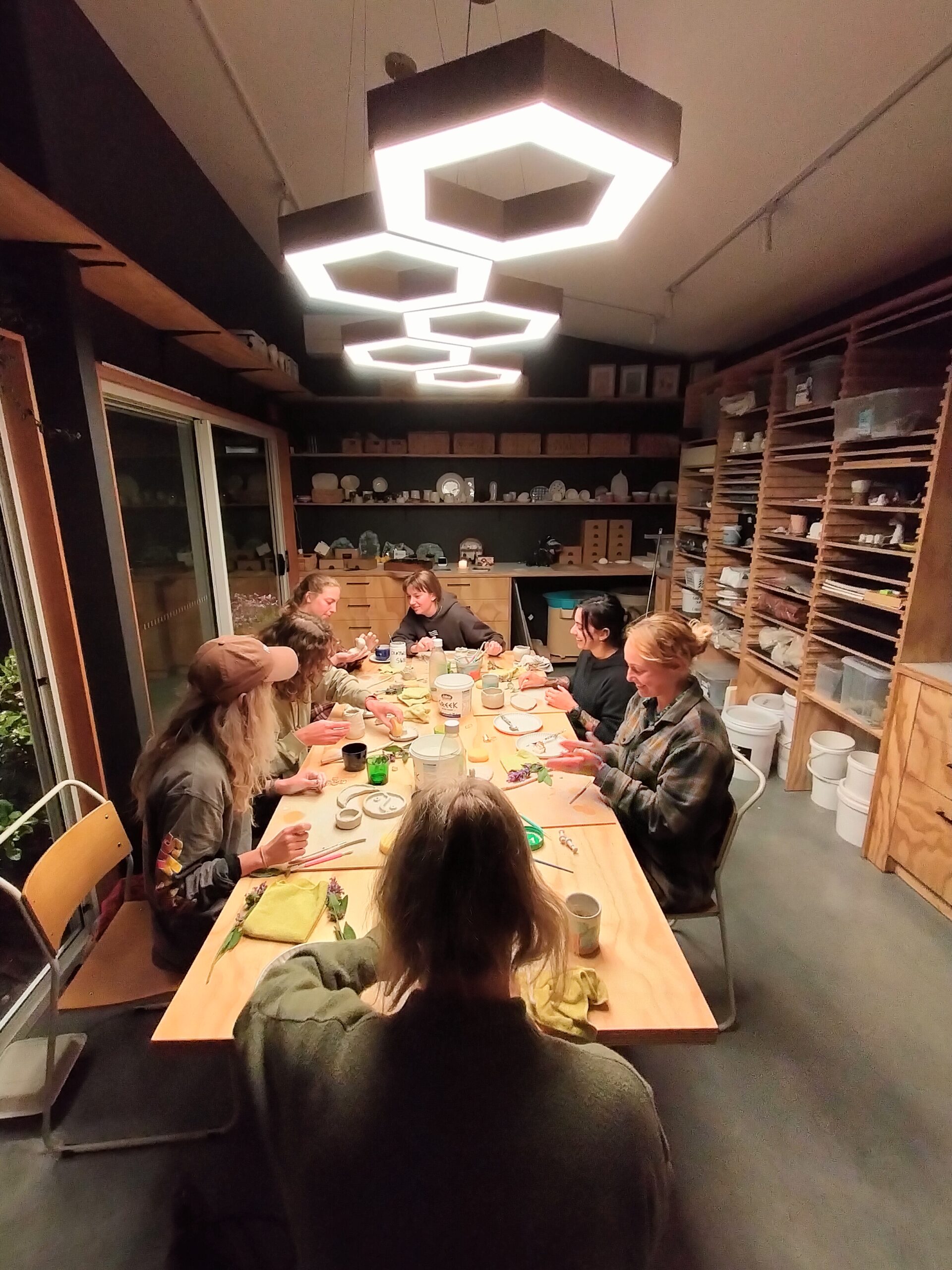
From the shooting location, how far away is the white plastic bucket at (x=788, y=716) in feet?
10.9

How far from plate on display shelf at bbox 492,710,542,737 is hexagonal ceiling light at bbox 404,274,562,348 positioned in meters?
1.41

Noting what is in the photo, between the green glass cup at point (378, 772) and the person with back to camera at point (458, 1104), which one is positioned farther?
the green glass cup at point (378, 772)

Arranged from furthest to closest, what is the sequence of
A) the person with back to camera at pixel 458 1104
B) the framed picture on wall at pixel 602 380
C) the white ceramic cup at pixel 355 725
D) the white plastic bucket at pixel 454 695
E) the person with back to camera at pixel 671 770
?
the framed picture on wall at pixel 602 380, the white plastic bucket at pixel 454 695, the white ceramic cup at pixel 355 725, the person with back to camera at pixel 671 770, the person with back to camera at pixel 458 1104

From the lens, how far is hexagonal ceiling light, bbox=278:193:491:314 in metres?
1.27

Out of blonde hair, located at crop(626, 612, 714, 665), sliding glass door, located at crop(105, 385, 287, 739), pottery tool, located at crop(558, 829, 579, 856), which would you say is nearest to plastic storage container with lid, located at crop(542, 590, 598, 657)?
sliding glass door, located at crop(105, 385, 287, 739)

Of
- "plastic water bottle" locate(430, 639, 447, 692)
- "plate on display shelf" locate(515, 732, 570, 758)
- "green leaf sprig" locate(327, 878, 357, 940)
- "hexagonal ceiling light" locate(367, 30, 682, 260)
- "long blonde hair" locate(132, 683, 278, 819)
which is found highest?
"hexagonal ceiling light" locate(367, 30, 682, 260)

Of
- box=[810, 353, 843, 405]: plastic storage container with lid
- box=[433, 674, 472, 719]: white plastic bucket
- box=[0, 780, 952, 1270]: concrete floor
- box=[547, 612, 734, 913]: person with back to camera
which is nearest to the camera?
box=[0, 780, 952, 1270]: concrete floor

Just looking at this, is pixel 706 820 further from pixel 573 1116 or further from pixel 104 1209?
pixel 104 1209

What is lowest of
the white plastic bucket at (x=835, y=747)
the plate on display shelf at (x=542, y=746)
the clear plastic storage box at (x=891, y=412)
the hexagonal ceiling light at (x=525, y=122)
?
the white plastic bucket at (x=835, y=747)

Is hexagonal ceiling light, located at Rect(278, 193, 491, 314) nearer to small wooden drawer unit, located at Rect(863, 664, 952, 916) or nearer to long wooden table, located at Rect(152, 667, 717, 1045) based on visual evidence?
long wooden table, located at Rect(152, 667, 717, 1045)

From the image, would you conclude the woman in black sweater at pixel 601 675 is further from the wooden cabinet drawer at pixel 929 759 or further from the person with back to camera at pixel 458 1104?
the person with back to camera at pixel 458 1104

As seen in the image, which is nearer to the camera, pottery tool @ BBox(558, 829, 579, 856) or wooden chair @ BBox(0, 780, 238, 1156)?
wooden chair @ BBox(0, 780, 238, 1156)

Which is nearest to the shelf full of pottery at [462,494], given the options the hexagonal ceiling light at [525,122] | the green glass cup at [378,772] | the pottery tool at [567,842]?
the green glass cup at [378,772]

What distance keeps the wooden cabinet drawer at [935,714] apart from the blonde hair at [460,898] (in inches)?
92.0
